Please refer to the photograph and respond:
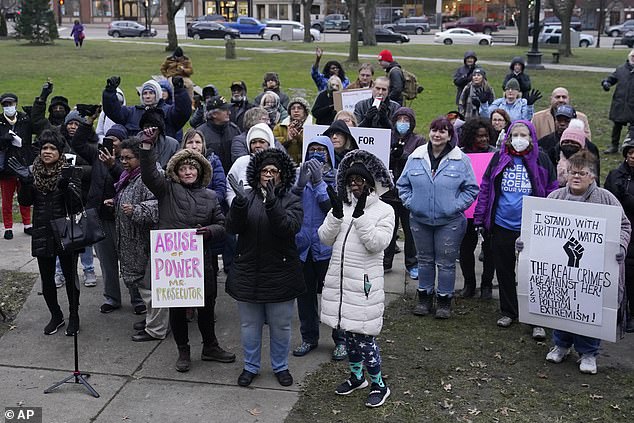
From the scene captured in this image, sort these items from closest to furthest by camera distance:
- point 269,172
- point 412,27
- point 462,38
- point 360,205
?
point 360,205, point 269,172, point 462,38, point 412,27

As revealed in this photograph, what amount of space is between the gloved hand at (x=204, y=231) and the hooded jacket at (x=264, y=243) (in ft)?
1.36

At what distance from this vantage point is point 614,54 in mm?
38469

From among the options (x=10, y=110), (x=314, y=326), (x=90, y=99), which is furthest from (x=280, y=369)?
(x=90, y=99)

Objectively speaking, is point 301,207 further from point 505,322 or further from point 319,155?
point 505,322

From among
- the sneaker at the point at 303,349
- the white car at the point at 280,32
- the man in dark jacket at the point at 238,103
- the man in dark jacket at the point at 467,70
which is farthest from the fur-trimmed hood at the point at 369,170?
the white car at the point at 280,32

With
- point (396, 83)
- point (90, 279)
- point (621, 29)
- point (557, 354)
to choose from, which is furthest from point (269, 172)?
point (621, 29)

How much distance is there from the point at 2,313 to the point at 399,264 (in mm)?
4392

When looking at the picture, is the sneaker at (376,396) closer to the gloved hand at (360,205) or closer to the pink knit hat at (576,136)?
the gloved hand at (360,205)

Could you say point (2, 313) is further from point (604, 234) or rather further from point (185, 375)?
point (604, 234)

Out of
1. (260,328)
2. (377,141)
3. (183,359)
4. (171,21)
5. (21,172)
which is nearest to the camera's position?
(260,328)

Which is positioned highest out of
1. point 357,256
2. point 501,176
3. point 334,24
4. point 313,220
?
point 334,24

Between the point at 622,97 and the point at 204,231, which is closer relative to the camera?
the point at 204,231

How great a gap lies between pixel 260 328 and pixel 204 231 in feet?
2.97

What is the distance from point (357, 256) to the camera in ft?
18.9
